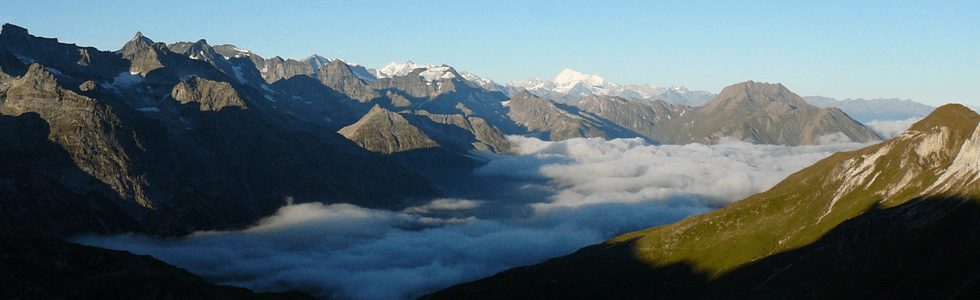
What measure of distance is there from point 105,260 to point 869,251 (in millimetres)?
199849

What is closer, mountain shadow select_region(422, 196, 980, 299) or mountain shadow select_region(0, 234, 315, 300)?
mountain shadow select_region(422, 196, 980, 299)

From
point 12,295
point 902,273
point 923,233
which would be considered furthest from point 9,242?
point 923,233

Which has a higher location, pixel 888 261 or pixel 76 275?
pixel 76 275

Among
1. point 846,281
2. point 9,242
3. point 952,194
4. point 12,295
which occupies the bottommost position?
point 846,281

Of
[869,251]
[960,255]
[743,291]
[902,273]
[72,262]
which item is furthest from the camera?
[743,291]

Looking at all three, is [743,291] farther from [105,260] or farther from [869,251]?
[105,260]

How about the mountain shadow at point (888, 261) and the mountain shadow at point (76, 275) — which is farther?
the mountain shadow at point (76, 275)

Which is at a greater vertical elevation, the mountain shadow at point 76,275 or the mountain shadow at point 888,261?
the mountain shadow at point 76,275

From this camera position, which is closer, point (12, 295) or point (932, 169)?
point (12, 295)

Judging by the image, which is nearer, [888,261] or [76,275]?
[76,275]

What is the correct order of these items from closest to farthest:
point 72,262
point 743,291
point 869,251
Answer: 1. point 72,262
2. point 869,251
3. point 743,291

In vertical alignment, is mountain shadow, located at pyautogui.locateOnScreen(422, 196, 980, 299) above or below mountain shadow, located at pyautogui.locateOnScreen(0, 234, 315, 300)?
below

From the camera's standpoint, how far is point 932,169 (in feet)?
641

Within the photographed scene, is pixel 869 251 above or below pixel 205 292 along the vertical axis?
below
